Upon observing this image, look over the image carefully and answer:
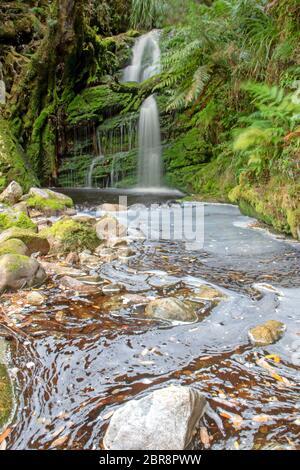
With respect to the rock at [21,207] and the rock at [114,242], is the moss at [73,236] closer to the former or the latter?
the rock at [114,242]

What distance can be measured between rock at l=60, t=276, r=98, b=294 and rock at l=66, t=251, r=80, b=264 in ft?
1.94

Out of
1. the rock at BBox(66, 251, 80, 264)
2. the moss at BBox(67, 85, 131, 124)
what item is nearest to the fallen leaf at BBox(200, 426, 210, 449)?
the rock at BBox(66, 251, 80, 264)

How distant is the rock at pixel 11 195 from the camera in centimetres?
673

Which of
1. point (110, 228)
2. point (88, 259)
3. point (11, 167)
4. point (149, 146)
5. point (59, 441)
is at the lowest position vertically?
point (59, 441)

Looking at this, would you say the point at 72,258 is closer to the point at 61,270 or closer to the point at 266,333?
the point at 61,270

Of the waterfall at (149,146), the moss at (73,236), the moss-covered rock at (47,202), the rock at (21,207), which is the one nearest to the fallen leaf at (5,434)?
the moss at (73,236)

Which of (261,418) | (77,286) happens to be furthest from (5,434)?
(77,286)

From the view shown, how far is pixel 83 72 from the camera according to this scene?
1315 centimetres

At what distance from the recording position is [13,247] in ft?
11.9

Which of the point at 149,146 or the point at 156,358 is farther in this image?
the point at 149,146

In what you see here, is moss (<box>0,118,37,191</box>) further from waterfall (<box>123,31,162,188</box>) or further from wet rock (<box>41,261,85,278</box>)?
wet rock (<box>41,261,85,278</box>)

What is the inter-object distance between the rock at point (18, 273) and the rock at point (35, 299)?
0.20 meters

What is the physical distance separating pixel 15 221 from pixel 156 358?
11.4 feet

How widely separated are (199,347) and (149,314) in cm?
52
